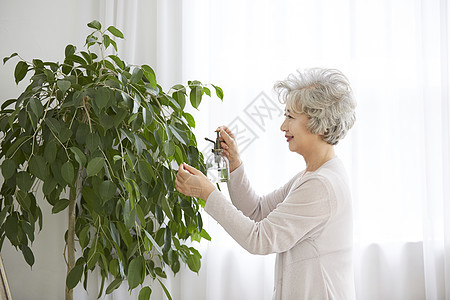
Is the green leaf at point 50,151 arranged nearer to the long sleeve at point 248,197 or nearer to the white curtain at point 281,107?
the long sleeve at point 248,197

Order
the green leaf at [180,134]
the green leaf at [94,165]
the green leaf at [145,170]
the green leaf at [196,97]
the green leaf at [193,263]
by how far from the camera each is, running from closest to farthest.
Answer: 1. the green leaf at [94,165]
2. the green leaf at [145,170]
3. the green leaf at [180,134]
4. the green leaf at [196,97]
5. the green leaf at [193,263]

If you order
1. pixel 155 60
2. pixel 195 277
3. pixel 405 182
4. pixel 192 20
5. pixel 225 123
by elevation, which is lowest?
pixel 195 277

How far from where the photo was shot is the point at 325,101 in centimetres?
167

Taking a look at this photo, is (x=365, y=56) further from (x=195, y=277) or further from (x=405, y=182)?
(x=195, y=277)

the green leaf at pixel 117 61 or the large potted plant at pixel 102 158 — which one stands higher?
the green leaf at pixel 117 61

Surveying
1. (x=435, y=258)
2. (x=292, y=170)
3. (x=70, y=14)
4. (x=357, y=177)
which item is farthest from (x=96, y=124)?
(x=435, y=258)

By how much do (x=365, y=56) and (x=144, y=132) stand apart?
1.28 meters

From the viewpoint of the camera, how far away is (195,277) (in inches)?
97.4

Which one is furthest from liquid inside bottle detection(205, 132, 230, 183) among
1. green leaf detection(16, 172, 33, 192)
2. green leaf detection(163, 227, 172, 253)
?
green leaf detection(16, 172, 33, 192)

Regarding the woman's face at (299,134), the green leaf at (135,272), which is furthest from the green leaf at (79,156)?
the woman's face at (299,134)

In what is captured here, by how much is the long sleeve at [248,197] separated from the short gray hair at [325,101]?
375 mm

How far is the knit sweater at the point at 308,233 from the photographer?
5.24 ft

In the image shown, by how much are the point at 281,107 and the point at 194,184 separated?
0.99 metres

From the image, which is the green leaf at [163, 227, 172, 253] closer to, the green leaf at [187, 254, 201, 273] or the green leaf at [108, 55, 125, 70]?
the green leaf at [187, 254, 201, 273]
